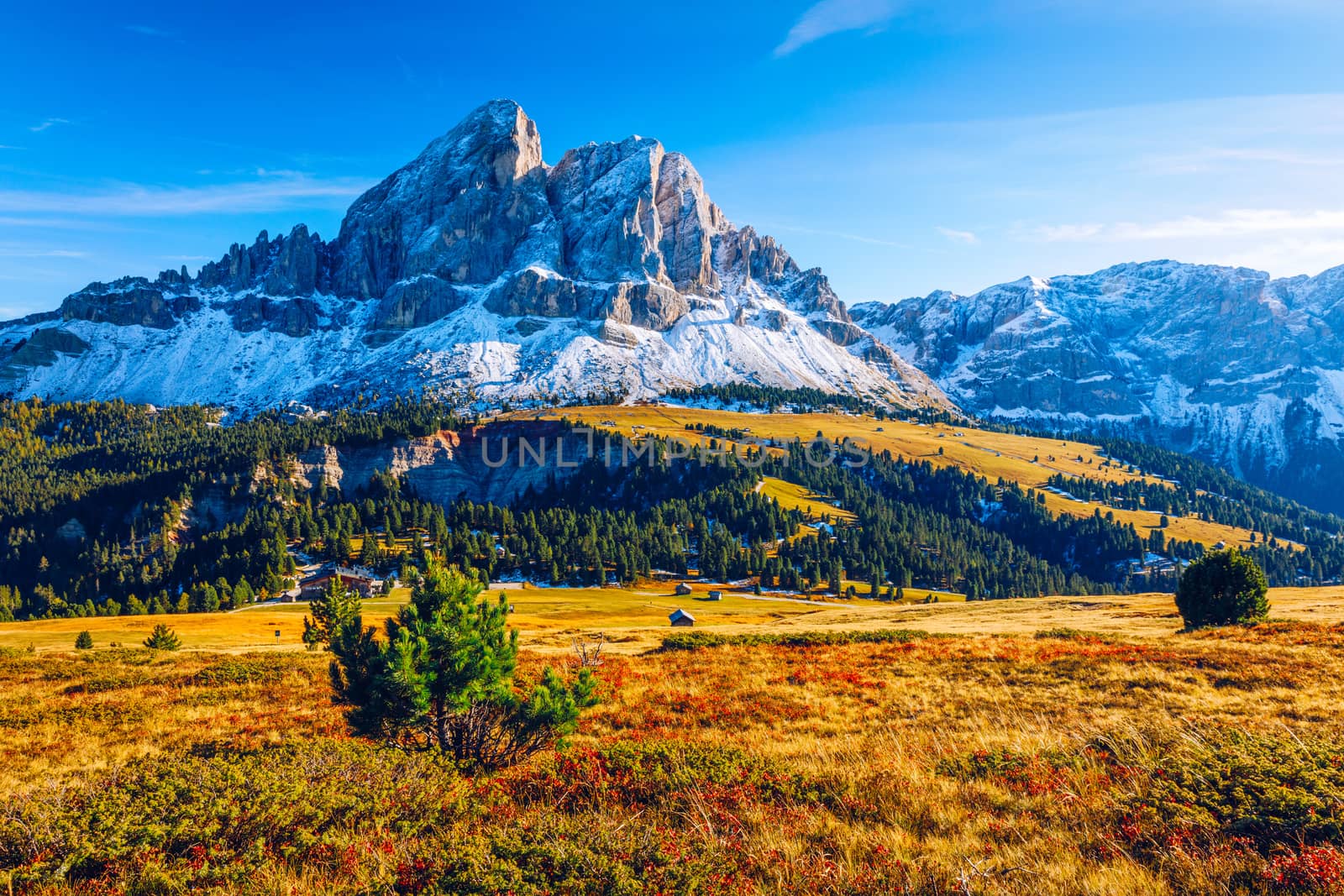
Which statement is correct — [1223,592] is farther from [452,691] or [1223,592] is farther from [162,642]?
[162,642]

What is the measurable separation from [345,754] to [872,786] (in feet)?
38.5

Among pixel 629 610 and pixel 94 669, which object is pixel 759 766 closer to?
pixel 94 669

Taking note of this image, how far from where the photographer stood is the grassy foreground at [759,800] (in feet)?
31.4

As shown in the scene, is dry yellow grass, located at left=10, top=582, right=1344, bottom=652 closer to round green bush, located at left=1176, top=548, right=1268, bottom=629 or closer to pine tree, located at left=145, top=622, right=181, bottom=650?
round green bush, located at left=1176, top=548, right=1268, bottom=629

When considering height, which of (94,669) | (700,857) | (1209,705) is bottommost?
(94,669)

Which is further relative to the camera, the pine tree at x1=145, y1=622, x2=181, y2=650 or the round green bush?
the pine tree at x1=145, y1=622, x2=181, y2=650

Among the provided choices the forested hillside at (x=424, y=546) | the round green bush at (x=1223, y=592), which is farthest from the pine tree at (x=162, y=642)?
the round green bush at (x=1223, y=592)

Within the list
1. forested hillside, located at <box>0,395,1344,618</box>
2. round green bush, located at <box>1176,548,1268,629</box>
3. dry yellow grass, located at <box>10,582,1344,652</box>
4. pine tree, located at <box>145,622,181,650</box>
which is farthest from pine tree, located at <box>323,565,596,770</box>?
forested hillside, located at <box>0,395,1344,618</box>

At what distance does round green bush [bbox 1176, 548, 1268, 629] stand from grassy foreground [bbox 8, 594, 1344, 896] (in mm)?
20529

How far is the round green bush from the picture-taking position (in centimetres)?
4309

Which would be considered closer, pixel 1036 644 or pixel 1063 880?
pixel 1063 880

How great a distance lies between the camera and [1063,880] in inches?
368

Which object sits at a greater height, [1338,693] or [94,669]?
[1338,693]

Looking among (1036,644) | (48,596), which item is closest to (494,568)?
(48,596)
